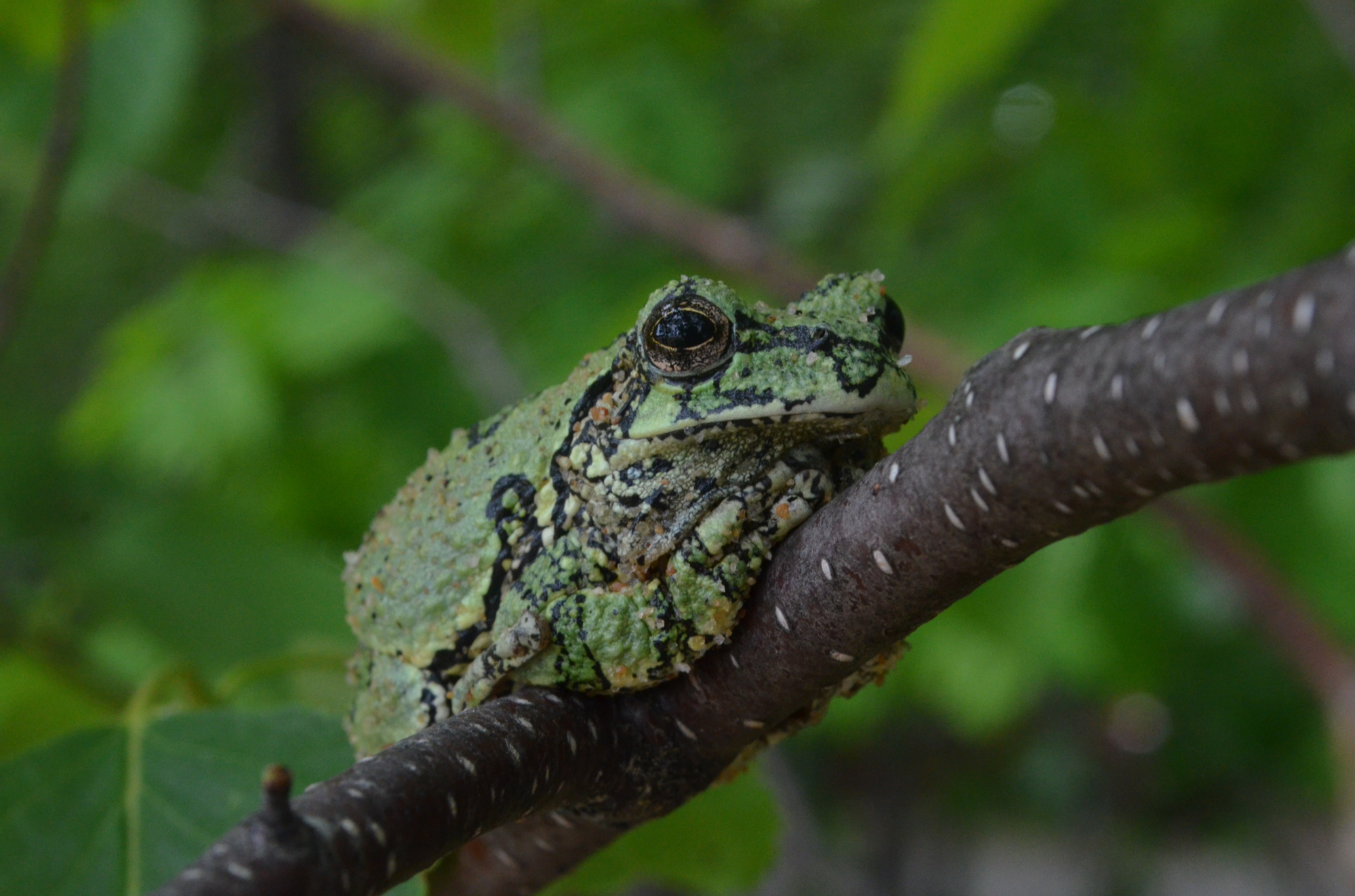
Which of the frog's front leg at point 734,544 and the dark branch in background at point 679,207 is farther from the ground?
the dark branch in background at point 679,207

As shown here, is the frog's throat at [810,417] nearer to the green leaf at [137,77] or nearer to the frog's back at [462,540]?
the frog's back at [462,540]

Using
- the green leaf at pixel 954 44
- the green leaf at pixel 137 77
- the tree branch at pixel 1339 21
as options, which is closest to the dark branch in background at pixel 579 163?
the green leaf at pixel 137 77

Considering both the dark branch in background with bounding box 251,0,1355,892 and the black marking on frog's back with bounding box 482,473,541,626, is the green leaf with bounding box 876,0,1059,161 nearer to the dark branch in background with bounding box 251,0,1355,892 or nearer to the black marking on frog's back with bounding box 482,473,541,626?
the dark branch in background with bounding box 251,0,1355,892

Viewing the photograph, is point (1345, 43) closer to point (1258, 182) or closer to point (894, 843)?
point (1258, 182)

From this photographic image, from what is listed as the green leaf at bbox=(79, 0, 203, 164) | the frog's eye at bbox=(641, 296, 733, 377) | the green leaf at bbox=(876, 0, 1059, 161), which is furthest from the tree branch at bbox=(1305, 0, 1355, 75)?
the green leaf at bbox=(79, 0, 203, 164)

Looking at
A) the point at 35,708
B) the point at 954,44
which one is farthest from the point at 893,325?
the point at 35,708

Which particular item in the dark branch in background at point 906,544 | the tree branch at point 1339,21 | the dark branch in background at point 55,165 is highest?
the dark branch in background at point 55,165

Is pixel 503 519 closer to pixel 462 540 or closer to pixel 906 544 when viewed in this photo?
pixel 462 540
